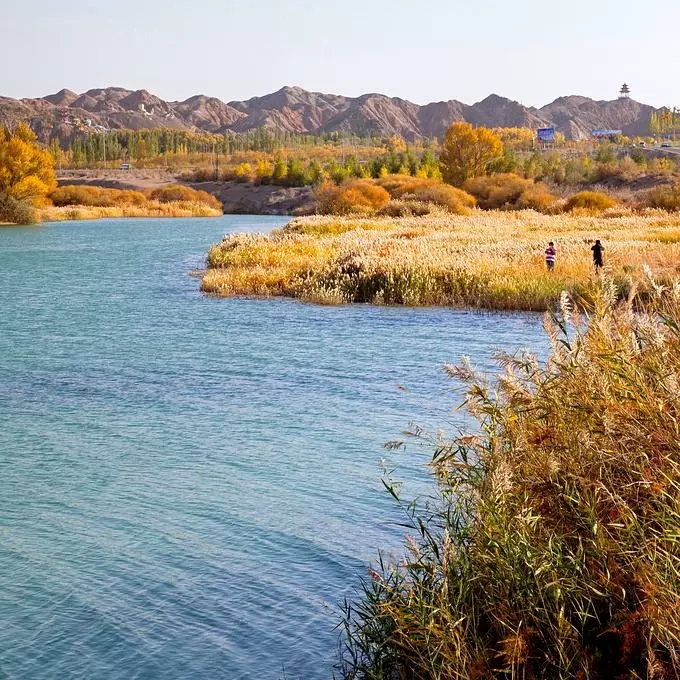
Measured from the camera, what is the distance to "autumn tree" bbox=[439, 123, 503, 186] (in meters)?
83.0

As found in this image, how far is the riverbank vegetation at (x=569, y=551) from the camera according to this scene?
193 inches

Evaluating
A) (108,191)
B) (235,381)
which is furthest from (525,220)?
(108,191)

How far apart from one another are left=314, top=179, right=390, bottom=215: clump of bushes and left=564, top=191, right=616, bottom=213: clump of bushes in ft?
40.3

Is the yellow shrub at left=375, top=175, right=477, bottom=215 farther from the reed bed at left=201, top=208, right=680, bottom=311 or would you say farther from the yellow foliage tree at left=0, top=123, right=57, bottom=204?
the yellow foliage tree at left=0, top=123, right=57, bottom=204

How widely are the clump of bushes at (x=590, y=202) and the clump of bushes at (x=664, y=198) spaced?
2.23 metres

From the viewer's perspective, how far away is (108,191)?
105 m

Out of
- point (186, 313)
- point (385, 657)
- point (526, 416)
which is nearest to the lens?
point (385, 657)

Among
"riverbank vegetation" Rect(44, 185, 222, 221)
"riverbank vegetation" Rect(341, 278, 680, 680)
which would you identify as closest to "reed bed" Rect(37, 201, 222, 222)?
"riverbank vegetation" Rect(44, 185, 222, 221)

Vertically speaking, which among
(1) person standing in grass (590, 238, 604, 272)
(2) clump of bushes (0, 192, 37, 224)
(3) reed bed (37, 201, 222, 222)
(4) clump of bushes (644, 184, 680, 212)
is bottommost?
(3) reed bed (37, 201, 222, 222)

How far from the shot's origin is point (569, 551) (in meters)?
5.19

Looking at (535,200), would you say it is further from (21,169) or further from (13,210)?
(13,210)

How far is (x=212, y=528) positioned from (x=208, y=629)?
2.22 m

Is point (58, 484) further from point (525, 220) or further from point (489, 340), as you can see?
point (525, 220)

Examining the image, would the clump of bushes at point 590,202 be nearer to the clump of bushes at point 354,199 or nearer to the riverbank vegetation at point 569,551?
the clump of bushes at point 354,199
